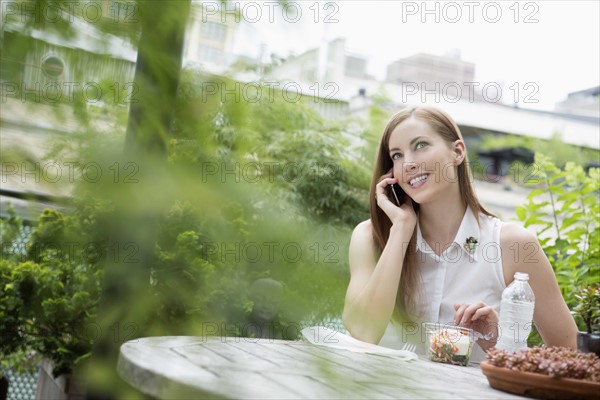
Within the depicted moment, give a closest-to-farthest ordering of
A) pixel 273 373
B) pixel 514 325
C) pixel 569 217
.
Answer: pixel 273 373 → pixel 514 325 → pixel 569 217

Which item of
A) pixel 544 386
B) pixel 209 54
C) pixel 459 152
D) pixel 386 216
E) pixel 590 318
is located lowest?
pixel 544 386

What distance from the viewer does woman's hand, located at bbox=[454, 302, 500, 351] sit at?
182cm

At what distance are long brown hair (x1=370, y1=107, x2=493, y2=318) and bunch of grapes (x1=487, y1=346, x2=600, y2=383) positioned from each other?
94 cm

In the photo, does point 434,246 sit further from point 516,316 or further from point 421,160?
point 516,316

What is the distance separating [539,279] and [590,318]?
30.2 inches

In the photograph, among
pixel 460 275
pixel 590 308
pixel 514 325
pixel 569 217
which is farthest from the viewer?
pixel 569 217

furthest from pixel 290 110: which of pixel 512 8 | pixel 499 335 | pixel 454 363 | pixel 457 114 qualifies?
pixel 457 114

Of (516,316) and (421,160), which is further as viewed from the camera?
(421,160)

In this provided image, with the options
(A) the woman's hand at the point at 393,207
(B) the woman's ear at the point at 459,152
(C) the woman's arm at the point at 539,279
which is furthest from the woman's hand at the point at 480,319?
(B) the woman's ear at the point at 459,152

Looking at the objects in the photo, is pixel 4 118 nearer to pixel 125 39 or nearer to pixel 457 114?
pixel 125 39

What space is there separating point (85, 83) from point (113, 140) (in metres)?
0.03

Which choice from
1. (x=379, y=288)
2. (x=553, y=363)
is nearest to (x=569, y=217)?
(x=379, y=288)

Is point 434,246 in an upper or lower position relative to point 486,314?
upper

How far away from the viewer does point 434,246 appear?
2.32 meters
